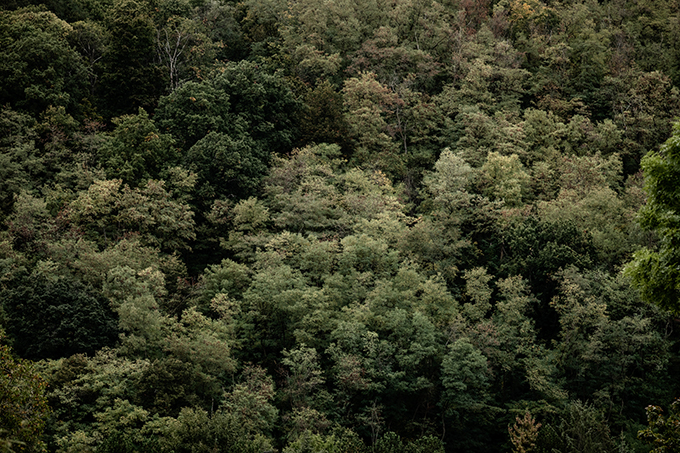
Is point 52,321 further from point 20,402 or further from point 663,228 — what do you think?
point 663,228

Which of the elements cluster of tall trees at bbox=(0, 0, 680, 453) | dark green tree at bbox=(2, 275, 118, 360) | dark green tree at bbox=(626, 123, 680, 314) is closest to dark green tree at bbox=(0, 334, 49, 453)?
cluster of tall trees at bbox=(0, 0, 680, 453)

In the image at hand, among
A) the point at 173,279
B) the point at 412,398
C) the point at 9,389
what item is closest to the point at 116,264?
the point at 173,279

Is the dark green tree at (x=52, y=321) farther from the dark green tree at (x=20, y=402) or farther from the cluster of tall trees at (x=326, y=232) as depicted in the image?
the dark green tree at (x=20, y=402)

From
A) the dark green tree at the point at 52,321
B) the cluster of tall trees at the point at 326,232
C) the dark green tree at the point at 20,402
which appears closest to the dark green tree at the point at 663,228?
the cluster of tall trees at the point at 326,232

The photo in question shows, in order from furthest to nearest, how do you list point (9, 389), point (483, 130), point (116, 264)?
point (483, 130)
point (116, 264)
point (9, 389)

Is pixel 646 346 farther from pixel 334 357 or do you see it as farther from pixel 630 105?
pixel 630 105

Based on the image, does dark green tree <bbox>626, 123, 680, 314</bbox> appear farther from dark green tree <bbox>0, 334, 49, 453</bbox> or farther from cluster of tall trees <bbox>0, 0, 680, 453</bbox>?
dark green tree <bbox>0, 334, 49, 453</bbox>

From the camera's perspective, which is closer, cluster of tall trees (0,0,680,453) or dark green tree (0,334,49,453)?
dark green tree (0,334,49,453)

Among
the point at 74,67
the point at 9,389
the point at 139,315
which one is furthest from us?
the point at 74,67
